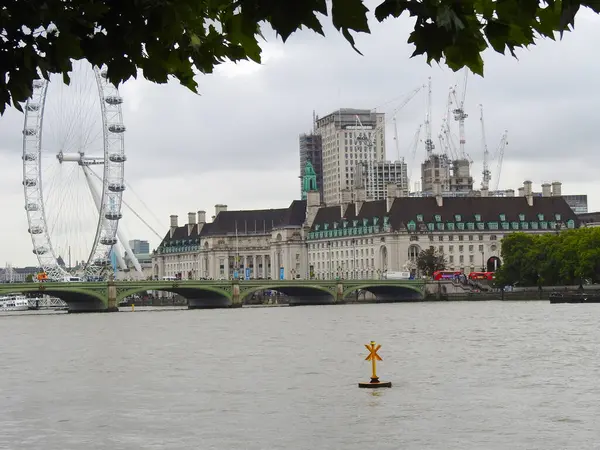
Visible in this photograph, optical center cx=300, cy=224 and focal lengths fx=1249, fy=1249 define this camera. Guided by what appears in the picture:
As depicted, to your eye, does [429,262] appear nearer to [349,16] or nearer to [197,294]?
[197,294]

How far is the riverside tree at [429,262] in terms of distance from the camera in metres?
165

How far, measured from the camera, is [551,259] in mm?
127812

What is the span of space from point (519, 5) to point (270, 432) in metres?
21.3

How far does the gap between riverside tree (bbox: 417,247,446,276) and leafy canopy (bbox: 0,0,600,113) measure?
155 m

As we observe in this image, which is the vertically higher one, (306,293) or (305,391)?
(306,293)

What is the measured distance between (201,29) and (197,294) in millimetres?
125277

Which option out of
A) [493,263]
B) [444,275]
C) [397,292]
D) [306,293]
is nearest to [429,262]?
[444,275]

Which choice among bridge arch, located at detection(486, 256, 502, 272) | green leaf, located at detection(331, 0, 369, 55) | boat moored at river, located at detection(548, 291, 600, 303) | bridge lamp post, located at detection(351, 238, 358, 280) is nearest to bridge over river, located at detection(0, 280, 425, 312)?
boat moored at river, located at detection(548, 291, 600, 303)

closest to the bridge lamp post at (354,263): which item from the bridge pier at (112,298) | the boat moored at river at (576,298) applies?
the bridge pier at (112,298)

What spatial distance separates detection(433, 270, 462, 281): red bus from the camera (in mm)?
158375

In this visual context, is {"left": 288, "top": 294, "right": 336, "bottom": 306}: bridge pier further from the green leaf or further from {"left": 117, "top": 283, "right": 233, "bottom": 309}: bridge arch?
the green leaf

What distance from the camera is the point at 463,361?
4712cm

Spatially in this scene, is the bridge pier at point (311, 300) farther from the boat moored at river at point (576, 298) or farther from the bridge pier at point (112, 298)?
the boat moored at river at point (576, 298)

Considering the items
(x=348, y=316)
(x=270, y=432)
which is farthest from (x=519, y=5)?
(x=348, y=316)
